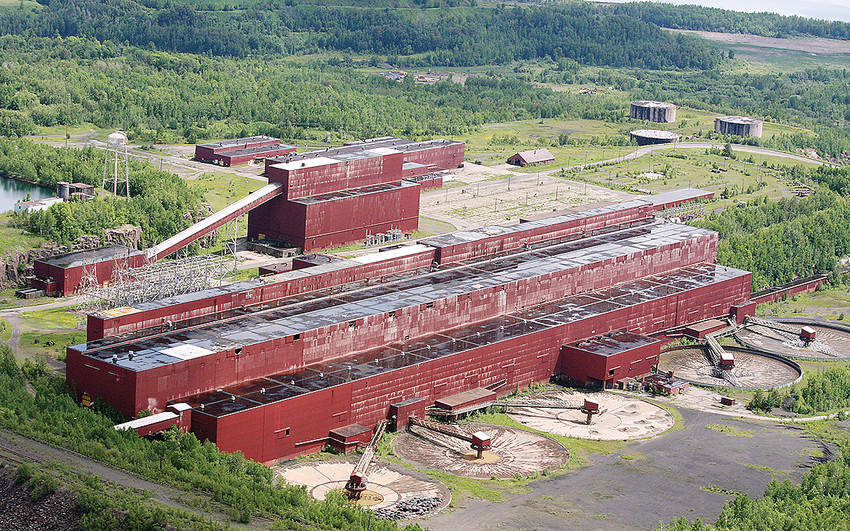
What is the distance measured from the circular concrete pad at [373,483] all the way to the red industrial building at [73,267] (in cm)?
3424

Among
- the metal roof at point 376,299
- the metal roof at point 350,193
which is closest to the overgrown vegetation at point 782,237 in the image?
the metal roof at point 376,299

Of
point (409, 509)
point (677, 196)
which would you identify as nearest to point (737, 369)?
point (409, 509)

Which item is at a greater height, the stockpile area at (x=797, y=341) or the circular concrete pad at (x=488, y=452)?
the stockpile area at (x=797, y=341)

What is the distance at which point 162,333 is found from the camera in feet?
250

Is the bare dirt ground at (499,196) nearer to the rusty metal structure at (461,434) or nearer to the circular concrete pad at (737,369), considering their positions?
the circular concrete pad at (737,369)

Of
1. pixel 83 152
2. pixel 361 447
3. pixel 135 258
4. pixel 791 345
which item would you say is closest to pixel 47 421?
pixel 361 447

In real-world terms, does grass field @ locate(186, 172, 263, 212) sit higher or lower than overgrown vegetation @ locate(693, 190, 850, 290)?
lower

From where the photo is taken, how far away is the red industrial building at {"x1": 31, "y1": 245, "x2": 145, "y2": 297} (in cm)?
9969

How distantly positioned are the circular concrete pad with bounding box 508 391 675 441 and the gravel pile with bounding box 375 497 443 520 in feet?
51.0

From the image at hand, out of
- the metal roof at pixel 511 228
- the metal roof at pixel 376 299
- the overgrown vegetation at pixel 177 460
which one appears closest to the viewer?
the overgrown vegetation at pixel 177 460

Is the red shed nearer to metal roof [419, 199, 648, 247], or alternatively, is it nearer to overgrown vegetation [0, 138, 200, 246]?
metal roof [419, 199, 648, 247]

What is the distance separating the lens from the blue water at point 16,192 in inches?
5428

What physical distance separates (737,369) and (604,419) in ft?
64.9

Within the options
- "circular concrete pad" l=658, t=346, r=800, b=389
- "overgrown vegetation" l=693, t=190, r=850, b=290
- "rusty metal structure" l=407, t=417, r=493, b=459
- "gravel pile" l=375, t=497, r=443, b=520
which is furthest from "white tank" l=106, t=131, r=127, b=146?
"gravel pile" l=375, t=497, r=443, b=520
